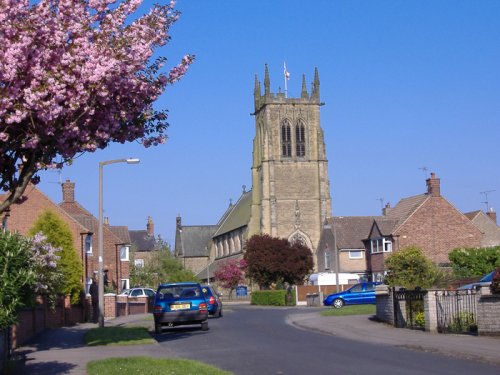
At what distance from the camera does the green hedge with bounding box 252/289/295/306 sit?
65.6 m

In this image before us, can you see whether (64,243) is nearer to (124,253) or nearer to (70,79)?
(70,79)

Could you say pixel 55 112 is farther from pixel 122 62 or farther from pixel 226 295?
pixel 226 295

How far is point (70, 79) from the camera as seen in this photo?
15656 mm

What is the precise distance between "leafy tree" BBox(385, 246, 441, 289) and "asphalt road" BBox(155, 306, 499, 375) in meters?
4.51

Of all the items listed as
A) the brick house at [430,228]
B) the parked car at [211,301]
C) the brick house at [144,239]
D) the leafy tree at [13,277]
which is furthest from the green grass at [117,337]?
the brick house at [144,239]

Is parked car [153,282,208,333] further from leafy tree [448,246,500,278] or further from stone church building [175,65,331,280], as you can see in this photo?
stone church building [175,65,331,280]

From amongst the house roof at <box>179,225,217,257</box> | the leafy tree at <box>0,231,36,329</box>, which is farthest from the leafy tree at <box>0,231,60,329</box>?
the house roof at <box>179,225,217,257</box>

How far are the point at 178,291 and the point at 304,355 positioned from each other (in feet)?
38.8

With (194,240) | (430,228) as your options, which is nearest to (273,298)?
(430,228)

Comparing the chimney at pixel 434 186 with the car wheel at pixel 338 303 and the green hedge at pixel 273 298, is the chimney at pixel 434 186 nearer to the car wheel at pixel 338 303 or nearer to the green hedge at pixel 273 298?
the green hedge at pixel 273 298

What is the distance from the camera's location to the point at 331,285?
73.1 meters

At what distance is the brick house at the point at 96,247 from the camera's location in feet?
160

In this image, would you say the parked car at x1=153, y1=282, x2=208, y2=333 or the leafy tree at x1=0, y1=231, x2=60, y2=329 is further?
the parked car at x1=153, y1=282, x2=208, y2=333

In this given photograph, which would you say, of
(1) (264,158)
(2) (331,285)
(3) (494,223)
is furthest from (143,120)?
(1) (264,158)
